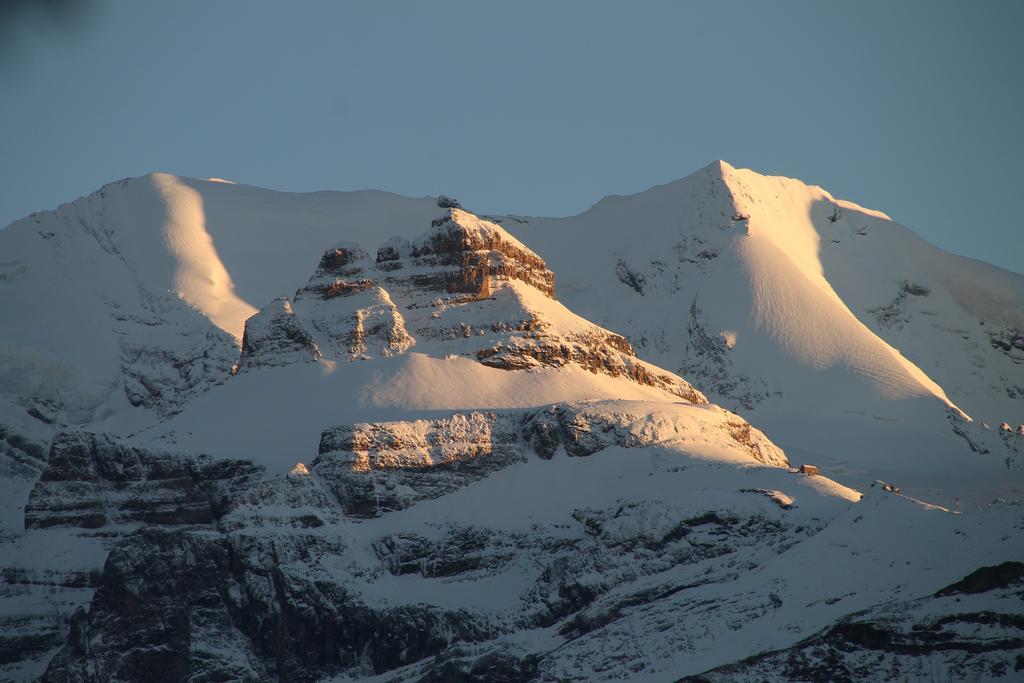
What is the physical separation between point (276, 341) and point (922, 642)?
7778 cm

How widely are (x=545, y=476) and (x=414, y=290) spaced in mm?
32075

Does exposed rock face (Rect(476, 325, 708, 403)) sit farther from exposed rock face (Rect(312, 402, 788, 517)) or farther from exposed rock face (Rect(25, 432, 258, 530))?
exposed rock face (Rect(25, 432, 258, 530))

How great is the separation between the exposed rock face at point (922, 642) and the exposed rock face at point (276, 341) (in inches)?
2612

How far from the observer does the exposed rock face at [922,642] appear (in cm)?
12538

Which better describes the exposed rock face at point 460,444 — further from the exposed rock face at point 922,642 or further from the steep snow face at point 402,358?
the exposed rock face at point 922,642

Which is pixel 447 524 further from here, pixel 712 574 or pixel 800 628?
pixel 800 628

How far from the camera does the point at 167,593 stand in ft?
517

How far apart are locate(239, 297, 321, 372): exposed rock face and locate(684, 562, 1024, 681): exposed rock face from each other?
218ft

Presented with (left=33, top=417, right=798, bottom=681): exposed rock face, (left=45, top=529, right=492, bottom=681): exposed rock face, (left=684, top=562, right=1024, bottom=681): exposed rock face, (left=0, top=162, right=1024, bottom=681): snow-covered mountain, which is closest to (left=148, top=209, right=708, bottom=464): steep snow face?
(left=0, top=162, right=1024, bottom=681): snow-covered mountain

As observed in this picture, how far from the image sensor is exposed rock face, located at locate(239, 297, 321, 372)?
189500 mm

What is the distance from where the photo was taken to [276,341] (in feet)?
626

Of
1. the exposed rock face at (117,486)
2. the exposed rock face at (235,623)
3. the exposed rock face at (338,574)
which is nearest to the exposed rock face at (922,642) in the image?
the exposed rock face at (338,574)

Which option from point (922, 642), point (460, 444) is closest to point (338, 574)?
point (460, 444)

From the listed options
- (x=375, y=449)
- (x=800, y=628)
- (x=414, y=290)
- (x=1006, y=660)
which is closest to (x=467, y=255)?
(x=414, y=290)
